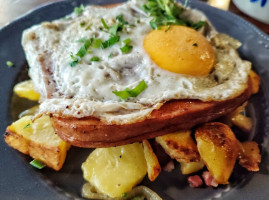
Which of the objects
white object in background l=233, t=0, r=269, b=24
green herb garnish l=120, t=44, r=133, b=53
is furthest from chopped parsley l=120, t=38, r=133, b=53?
white object in background l=233, t=0, r=269, b=24

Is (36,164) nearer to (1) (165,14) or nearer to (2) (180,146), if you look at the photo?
(2) (180,146)

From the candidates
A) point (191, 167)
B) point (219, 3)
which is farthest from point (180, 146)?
point (219, 3)

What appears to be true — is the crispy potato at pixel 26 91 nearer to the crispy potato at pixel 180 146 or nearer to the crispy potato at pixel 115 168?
the crispy potato at pixel 115 168

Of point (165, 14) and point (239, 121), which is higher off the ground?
point (165, 14)

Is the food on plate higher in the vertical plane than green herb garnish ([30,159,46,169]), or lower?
higher

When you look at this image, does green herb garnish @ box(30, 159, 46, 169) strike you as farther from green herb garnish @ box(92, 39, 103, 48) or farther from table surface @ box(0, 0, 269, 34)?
table surface @ box(0, 0, 269, 34)

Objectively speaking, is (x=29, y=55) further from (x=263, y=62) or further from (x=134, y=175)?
(x=263, y=62)

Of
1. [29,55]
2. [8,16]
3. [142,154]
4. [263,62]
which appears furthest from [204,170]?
[8,16]
